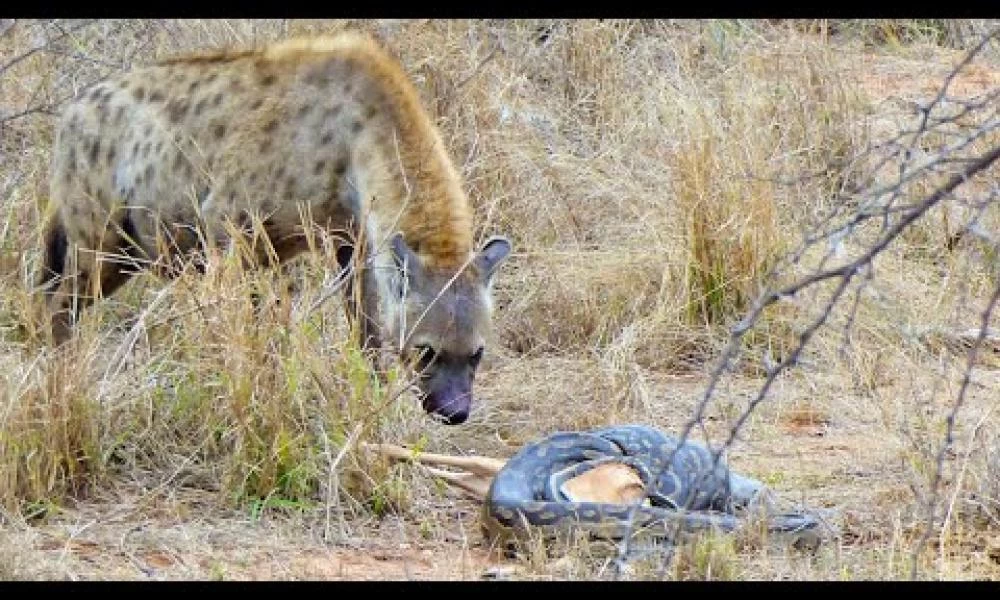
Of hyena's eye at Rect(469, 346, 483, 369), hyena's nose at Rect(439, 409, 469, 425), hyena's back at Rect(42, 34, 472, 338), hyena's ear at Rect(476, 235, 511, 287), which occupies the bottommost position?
hyena's nose at Rect(439, 409, 469, 425)

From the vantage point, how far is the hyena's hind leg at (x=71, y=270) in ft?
23.3

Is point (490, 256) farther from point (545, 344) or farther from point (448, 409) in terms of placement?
point (545, 344)

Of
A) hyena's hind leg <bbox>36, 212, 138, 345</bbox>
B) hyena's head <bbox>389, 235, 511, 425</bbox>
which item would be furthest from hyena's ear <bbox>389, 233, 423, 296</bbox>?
hyena's hind leg <bbox>36, 212, 138, 345</bbox>

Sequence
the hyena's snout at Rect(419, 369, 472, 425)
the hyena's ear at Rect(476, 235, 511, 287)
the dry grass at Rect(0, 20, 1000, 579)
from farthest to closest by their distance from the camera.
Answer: the hyena's ear at Rect(476, 235, 511, 287), the hyena's snout at Rect(419, 369, 472, 425), the dry grass at Rect(0, 20, 1000, 579)

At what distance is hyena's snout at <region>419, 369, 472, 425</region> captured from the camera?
260 inches

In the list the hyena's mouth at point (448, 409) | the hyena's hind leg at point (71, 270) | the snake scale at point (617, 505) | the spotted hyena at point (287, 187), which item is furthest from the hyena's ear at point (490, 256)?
the hyena's hind leg at point (71, 270)

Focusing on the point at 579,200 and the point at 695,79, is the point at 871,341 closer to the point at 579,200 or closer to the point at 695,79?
the point at 579,200

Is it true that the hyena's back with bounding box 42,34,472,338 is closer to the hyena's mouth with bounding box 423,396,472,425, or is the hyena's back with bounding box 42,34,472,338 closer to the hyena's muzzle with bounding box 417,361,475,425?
the hyena's muzzle with bounding box 417,361,475,425

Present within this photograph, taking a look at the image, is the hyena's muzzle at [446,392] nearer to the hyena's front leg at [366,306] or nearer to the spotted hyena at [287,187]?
the spotted hyena at [287,187]

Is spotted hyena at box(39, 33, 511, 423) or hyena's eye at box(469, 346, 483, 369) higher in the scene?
spotted hyena at box(39, 33, 511, 423)

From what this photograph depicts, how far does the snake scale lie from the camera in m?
5.27

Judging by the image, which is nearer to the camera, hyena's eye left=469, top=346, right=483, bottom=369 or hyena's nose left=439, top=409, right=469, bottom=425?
hyena's nose left=439, top=409, right=469, bottom=425

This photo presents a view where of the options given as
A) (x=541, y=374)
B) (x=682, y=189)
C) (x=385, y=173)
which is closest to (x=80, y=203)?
(x=385, y=173)

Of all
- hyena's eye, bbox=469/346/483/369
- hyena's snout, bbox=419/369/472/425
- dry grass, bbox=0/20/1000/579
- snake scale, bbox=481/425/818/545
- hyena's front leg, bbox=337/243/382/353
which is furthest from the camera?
hyena's eye, bbox=469/346/483/369
